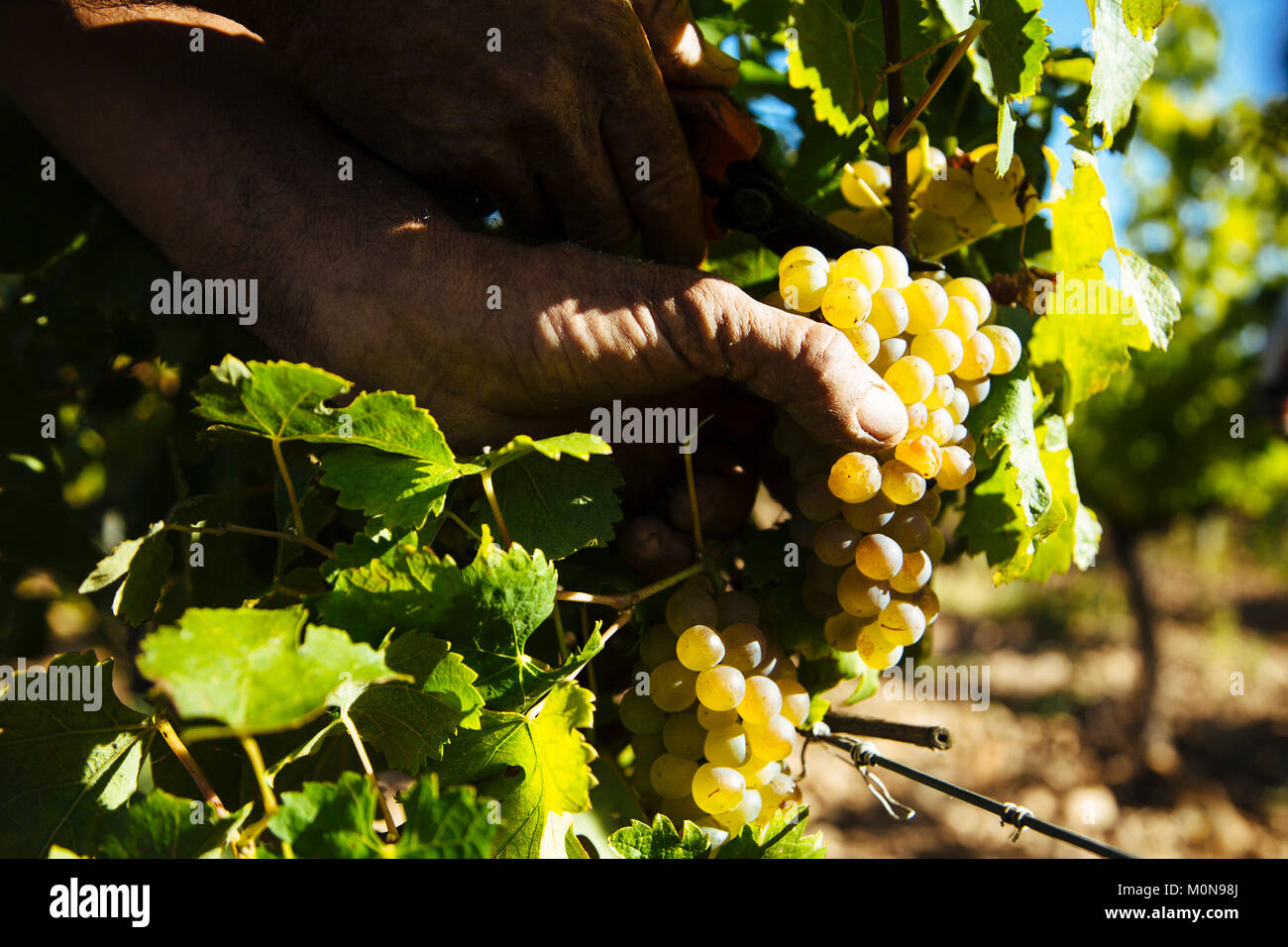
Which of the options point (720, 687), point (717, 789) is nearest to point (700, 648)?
point (720, 687)

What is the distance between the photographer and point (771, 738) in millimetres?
1001

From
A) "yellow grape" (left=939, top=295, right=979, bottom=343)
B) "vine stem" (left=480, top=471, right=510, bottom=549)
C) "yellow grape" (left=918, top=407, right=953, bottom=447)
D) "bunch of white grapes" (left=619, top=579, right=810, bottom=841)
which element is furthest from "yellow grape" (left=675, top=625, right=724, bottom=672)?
"yellow grape" (left=939, top=295, right=979, bottom=343)

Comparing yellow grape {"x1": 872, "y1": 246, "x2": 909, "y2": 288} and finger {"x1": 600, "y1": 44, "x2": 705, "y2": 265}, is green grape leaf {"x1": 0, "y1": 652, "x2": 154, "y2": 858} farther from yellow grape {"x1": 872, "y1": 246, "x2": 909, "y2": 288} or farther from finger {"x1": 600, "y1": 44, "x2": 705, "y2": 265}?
yellow grape {"x1": 872, "y1": 246, "x2": 909, "y2": 288}

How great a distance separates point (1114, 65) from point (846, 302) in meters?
0.40

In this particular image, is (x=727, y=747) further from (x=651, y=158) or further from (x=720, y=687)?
(x=651, y=158)

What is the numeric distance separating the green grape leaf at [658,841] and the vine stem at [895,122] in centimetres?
70

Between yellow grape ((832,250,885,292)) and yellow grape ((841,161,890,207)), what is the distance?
0.27 m

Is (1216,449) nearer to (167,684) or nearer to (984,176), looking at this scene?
(984,176)

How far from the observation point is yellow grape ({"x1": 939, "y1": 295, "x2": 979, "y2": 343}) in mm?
1021

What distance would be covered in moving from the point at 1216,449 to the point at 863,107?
6.91m

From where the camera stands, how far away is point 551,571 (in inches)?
34.0

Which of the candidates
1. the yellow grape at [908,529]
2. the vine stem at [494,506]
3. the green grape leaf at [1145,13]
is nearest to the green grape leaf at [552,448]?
the vine stem at [494,506]
